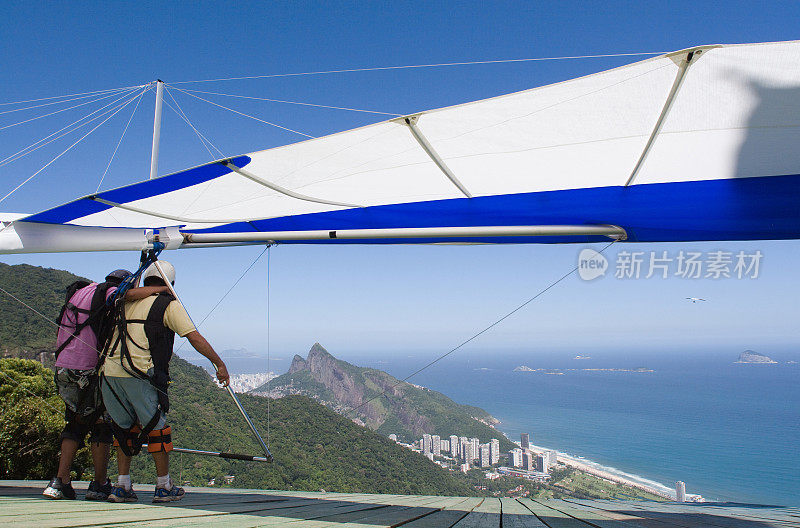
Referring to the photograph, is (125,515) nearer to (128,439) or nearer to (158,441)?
(158,441)

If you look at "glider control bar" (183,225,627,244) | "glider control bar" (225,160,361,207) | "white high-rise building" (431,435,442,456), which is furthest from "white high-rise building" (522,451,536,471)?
"glider control bar" (225,160,361,207)

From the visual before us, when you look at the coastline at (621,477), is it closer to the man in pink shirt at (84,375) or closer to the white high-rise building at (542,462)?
the white high-rise building at (542,462)

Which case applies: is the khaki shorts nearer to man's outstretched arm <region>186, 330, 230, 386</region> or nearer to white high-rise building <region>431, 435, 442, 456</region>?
man's outstretched arm <region>186, 330, 230, 386</region>

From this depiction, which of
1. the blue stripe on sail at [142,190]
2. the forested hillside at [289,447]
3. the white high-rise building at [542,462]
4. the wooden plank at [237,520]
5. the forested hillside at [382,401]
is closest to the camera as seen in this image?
the wooden plank at [237,520]

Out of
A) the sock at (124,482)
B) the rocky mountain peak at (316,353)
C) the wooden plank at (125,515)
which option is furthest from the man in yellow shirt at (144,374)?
the rocky mountain peak at (316,353)

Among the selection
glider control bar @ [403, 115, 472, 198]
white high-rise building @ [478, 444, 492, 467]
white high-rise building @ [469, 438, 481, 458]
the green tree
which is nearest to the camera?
glider control bar @ [403, 115, 472, 198]

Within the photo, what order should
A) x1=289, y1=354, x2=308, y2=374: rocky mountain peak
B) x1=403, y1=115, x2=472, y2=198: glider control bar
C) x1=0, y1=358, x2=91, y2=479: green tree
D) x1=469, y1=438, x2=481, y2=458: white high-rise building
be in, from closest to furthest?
x1=403, y1=115, x2=472, y2=198: glider control bar
x1=0, y1=358, x2=91, y2=479: green tree
x1=469, y1=438, x2=481, y2=458: white high-rise building
x1=289, y1=354, x2=308, y2=374: rocky mountain peak
